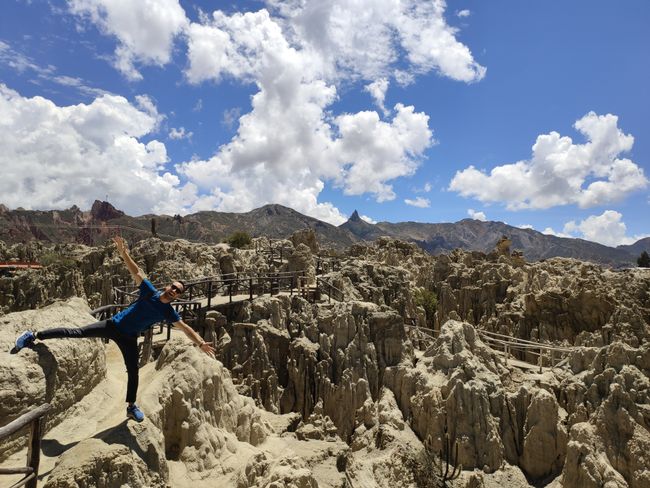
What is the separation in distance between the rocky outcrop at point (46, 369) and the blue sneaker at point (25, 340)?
211mm

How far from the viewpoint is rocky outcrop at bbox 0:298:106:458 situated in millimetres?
5156

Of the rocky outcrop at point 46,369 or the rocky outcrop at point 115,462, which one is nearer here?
the rocky outcrop at point 115,462

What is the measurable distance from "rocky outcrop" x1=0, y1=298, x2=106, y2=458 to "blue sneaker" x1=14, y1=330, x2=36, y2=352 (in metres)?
0.21

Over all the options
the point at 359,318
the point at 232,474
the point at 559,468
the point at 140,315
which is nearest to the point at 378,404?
the point at 359,318

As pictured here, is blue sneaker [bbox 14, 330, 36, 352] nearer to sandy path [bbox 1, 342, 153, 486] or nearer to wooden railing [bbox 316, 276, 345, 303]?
sandy path [bbox 1, 342, 153, 486]

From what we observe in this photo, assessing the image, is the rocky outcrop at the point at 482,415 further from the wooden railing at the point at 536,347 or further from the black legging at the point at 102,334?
the black legging at the point at 102,334

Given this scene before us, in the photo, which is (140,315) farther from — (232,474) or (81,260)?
(81,260)

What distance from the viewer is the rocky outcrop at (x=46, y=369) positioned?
5156 millimetres

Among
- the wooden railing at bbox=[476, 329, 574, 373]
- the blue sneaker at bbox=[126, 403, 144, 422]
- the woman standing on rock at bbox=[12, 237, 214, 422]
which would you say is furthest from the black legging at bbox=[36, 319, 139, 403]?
the wooden railing at bbox=[476, 329, 574, 373]

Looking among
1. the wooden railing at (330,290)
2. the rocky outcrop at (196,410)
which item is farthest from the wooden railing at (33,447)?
the wooden railing at (330,290)

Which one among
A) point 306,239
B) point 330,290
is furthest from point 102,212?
point 330,290

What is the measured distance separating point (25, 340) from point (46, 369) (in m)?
0.56

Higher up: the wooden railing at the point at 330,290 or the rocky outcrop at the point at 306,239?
the rocky outcrop at the point at 306,239

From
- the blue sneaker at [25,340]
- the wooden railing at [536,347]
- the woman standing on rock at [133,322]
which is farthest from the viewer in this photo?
the wooden railing at [536,347]
